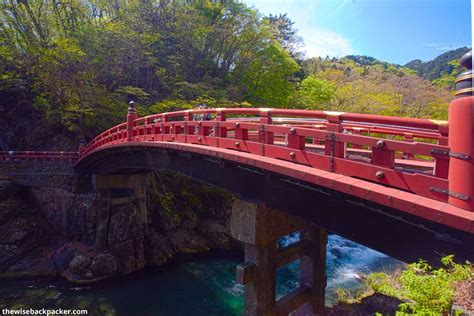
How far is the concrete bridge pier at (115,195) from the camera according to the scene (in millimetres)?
13078

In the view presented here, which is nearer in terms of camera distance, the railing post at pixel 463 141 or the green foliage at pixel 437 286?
the railing post at pixel 463 141

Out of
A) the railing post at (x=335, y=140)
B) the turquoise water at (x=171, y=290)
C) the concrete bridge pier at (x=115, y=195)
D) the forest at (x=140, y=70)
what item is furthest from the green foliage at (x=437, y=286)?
the forest at (x=140, y=70)

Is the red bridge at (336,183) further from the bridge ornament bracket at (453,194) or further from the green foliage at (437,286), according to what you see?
the green foliage at (437,286)

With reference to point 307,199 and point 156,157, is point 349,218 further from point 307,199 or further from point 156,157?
point 156,157

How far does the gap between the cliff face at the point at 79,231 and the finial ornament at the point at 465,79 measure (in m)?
13.3

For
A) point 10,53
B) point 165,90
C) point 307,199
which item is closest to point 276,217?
point 307,199

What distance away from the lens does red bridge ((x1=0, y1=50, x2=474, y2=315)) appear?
267cm

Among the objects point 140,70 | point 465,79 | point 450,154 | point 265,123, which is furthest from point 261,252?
point 140,70

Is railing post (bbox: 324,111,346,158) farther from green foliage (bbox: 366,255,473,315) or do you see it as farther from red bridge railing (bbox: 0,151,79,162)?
red bridge railing (bbox: 0,151,79,162)

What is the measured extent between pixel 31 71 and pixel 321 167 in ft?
64.0

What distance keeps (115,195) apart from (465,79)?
14.1 meters

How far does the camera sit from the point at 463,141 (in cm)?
252

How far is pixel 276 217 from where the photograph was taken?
5.70 meters

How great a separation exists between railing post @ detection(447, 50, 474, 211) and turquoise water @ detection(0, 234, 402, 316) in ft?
30.1
